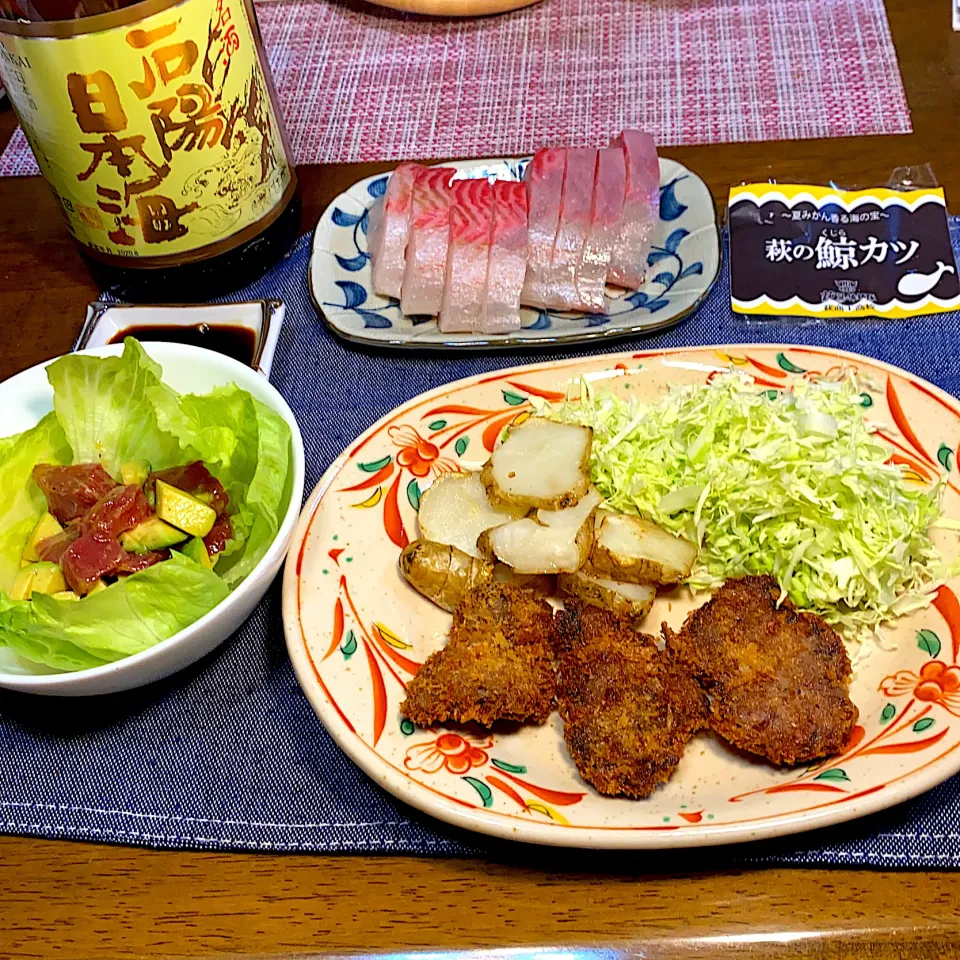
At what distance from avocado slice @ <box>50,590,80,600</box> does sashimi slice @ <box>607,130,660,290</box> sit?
4.33 ft

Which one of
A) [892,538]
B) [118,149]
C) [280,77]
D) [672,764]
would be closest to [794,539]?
[892,538]

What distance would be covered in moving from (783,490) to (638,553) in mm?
303

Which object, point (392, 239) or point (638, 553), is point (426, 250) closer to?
point (392, 239)

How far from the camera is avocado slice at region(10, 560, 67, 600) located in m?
1.45

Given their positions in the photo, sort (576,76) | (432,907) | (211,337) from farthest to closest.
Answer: (576,76), (211,337), (432,907)

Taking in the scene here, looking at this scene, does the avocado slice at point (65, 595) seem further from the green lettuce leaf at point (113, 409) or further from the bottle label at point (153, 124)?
the bottle label at point (153, 124)

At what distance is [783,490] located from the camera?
1591 millimetres

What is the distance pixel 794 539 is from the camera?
1.57 meters

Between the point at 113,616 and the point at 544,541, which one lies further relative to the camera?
the point at 544,541

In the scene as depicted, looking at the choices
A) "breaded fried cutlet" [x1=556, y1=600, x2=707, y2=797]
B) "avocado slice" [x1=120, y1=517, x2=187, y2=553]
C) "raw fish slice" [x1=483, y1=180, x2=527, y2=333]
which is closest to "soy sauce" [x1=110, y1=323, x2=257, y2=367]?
"raw fish slice" [x1=483, y1=180, x2=527, y2=333]

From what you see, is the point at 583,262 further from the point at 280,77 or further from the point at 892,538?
the point at 280,77

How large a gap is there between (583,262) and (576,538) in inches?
32.9

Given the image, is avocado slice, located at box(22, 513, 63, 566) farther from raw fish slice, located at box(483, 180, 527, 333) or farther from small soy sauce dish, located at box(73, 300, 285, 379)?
raw fish slice, located at box(483, 180, 527, 333)

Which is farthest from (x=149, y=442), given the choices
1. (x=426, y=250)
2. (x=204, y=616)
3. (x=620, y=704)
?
(x=620, y=704)
